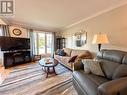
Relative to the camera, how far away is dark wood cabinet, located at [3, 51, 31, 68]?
14.8ft

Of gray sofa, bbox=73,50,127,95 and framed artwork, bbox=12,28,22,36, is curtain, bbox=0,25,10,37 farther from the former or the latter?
gray sofa, bbox=73,50,127,95

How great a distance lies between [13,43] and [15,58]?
76 centimetres

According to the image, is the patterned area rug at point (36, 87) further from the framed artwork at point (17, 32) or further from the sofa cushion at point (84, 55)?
the framed artwork at point (17, 32)

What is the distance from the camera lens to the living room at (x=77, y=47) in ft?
6.40

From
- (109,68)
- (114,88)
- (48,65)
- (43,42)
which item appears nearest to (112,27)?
(109,68)

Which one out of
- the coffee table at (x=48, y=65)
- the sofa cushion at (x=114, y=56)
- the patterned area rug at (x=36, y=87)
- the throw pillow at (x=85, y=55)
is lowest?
the patterned area rug at (x=36, y=87)

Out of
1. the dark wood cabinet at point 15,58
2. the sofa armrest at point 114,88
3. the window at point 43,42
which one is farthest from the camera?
the window at point 43,42

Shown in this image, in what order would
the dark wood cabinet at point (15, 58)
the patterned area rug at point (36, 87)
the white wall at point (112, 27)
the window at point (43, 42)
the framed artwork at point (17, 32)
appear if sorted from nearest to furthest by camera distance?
the patterned area rug at point (36, 87), the white wall at point (112, 27), the dark wood cabinet at point (15, 58), the framed artwork at point (17, 32), the window at point (43, 42)

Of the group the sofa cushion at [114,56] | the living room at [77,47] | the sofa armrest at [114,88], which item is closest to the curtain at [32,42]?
the living room at [77,47]

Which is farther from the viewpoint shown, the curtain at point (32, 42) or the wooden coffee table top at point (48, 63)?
the curtain at point (32, 42)

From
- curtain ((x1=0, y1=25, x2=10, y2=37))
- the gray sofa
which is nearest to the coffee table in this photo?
→ the gray sofa

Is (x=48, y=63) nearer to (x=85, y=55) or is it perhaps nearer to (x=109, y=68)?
(x=85, y=55)

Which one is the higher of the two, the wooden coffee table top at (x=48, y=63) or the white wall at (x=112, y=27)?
the white wall at (x=112, y=27)

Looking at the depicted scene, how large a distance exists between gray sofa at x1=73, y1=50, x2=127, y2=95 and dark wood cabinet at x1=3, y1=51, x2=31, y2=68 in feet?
11.5
